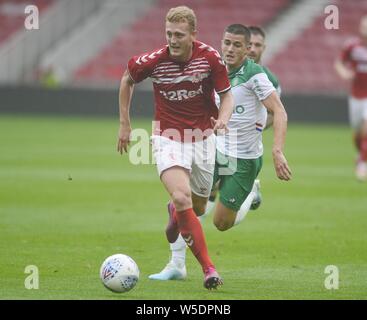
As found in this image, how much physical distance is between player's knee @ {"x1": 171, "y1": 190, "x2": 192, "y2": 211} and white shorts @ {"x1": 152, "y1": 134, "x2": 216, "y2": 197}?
0.30m

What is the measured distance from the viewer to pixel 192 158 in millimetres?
9102

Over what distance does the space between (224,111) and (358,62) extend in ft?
37.5

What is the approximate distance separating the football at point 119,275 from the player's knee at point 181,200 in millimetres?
685

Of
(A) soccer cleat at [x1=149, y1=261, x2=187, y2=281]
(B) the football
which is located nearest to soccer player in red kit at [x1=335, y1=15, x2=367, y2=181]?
(A) soccer cleat at [x1=149, y1=261, x2=187, y2=281]

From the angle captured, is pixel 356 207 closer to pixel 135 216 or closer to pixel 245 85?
pixel 135 216

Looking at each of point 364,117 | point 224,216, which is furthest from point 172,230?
point 364,117

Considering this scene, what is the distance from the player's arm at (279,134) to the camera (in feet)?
28.3

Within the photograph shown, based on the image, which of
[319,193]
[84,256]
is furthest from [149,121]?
[84,256]

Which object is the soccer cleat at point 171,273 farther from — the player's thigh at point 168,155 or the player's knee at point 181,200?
the player's thigh at point 168,155

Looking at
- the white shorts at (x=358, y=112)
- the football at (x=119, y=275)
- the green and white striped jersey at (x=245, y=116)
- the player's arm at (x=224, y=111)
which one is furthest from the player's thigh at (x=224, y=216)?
the white shorts at (x=358, y=112)

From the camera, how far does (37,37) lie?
3459 cm

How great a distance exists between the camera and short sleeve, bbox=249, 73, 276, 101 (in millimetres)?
9617

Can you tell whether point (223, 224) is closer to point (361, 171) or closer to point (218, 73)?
point (218, 73)

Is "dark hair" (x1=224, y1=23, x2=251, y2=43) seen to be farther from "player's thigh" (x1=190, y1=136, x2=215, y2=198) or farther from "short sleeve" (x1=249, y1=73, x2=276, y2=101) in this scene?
"player's thigh" (x1=190, y1=136, x2=215, y2=198)
